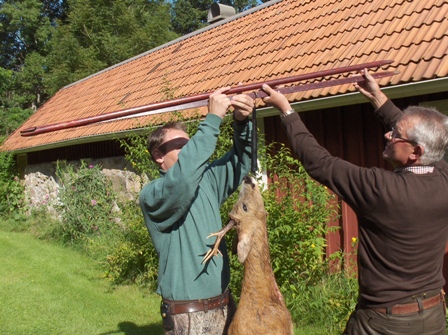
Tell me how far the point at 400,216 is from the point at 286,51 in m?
5.22

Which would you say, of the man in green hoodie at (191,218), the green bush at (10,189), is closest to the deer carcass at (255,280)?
the man in green hoodie at (191,218)

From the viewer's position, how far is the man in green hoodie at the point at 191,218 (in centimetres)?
222

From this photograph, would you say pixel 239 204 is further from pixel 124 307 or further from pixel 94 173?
pixel 94 173

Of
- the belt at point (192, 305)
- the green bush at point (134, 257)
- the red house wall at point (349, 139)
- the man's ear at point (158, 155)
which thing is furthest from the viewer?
the green bush at point (134, 257)

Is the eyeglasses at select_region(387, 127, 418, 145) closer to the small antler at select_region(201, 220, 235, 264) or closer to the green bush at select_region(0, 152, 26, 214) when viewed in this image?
the small antler at select_region(201, 220, 235, 264)

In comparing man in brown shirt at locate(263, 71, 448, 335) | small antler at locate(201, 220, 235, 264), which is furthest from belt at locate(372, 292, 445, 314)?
small antler at locate(201, 220, 235, 264)

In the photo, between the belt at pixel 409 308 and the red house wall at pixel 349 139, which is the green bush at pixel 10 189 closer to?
the red house wall at pixel 349 139

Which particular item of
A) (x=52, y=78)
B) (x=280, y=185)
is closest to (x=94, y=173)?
(x=280, y=185)

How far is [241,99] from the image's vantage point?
226 cm

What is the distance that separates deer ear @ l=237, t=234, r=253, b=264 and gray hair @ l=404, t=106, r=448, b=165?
0.83m

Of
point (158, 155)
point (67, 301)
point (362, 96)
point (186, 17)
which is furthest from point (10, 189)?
point (186, 17)

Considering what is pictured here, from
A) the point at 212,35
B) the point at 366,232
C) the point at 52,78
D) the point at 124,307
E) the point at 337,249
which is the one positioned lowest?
the point at 124,307

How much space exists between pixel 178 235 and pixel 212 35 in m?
8.62

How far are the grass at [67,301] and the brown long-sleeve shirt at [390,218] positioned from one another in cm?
362
